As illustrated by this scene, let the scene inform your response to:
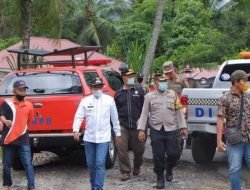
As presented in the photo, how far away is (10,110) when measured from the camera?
7988mm

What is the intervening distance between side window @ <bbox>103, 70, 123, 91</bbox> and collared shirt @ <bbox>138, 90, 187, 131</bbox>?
2437mm

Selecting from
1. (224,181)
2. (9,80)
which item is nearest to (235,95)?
(224,181)

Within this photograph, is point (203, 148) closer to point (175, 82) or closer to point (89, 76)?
point (175, 82)

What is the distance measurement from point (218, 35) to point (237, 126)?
840 inches

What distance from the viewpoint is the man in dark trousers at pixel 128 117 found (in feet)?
30.0

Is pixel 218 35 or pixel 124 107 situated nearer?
pixel 124 107

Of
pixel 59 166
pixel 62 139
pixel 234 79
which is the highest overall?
pixel 234 79

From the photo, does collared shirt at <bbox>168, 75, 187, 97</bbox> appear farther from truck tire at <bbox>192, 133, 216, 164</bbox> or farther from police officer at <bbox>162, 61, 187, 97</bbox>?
truck tire at <bbox>192, 133, 216, 164</bbox>

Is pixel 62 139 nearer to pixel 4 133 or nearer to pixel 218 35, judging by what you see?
pixel 4 133

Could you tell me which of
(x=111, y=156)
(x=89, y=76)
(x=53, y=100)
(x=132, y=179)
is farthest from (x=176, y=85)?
(x=53, y=100)

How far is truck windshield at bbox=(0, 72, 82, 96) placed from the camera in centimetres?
954

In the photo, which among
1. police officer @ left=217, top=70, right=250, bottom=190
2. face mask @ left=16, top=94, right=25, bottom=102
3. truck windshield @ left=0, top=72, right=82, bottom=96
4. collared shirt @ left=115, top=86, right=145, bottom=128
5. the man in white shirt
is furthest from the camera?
truck windshield @ left=0, top=72, right=82, bottom=96

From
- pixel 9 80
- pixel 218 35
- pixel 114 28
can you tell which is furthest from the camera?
pixel 114 28

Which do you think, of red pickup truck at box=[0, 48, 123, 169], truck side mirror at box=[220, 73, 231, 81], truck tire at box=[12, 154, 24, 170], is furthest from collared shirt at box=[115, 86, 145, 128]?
truck tire at box=[12, 154, 24, 170]
